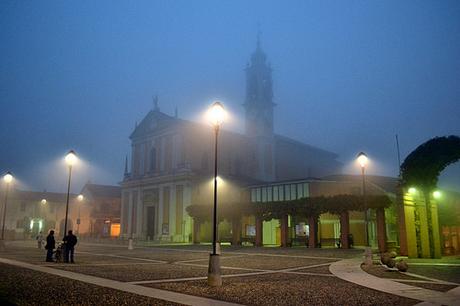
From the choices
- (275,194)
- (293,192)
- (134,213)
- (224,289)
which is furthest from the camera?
(134,213)

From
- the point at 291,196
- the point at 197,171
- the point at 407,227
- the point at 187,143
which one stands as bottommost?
the point at 407,227

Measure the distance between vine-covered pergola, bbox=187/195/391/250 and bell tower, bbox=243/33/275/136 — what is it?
2910 cm

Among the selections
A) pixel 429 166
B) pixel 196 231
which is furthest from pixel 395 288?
pixel 196 231

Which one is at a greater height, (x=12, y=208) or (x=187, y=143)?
(x=187, y=143)

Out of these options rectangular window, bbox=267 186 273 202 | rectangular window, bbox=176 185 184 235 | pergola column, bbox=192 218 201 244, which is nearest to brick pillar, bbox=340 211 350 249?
rectangular window, bbox=267 186 273 202

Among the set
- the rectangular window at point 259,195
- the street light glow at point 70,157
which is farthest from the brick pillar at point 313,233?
the street light glow at point 70,157

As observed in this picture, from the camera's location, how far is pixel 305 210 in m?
35.0

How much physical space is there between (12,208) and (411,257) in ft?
257

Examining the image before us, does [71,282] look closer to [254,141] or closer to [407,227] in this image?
[407,227]

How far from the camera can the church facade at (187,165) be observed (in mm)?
53312

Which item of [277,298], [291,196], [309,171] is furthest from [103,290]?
[309,171]

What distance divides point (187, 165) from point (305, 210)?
2278 cm

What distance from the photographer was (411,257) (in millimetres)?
23578

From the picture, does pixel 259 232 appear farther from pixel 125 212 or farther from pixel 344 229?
pixel 125 212
